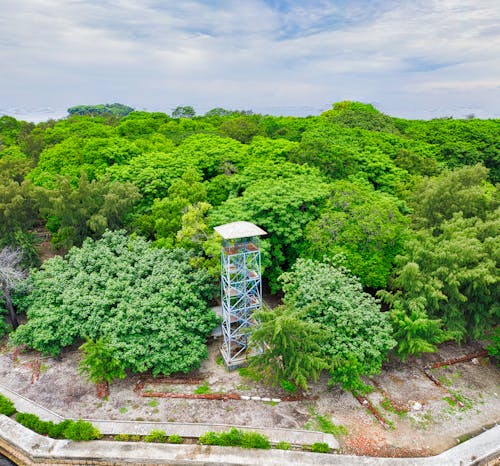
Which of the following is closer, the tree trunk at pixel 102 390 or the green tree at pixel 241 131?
the tree trunk at pixel 102 390

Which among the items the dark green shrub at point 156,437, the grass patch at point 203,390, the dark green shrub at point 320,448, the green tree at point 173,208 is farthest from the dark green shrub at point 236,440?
the green tree at point 173,208

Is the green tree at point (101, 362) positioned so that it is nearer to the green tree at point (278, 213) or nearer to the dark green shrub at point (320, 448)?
the dark green shrub at point (320, 448)

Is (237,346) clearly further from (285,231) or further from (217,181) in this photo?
(217,181)

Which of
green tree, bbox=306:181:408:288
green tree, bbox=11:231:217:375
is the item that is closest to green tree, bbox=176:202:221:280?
green tree, bbox=11:231:217:375

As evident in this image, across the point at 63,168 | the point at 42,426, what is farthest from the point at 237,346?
the point at 63,168

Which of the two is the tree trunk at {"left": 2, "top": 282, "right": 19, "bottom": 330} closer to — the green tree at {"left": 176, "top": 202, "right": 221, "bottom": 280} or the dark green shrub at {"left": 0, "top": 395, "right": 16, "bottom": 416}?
the dark green shrub at {"left": 0, "top": 395, "right": 16, "bottom": 416}
